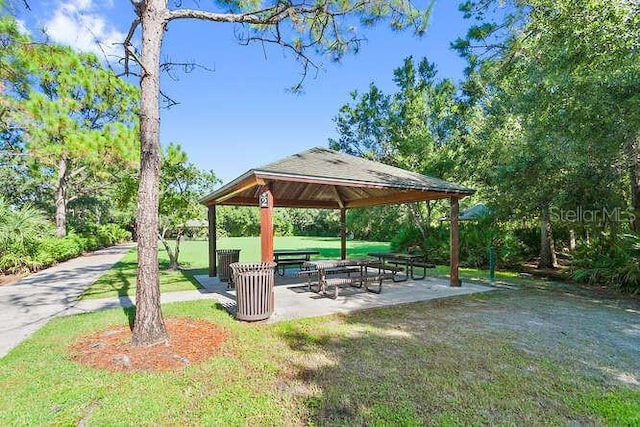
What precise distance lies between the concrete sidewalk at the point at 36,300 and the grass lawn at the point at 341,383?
736 mm

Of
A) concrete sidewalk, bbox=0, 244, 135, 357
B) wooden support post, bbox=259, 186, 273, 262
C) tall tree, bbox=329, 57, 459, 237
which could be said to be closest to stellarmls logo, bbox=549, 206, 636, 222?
tall tree, bbox=329, 57, 459, 237

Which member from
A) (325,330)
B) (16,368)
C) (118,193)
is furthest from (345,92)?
(16,368)

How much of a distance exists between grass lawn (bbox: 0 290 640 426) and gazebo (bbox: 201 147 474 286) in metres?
2.48

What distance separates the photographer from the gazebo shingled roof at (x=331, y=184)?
21.8 ft

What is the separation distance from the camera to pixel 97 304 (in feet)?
23.9

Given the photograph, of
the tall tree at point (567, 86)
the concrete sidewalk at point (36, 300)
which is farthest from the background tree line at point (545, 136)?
the concrete sidewalk at point (36, 300)

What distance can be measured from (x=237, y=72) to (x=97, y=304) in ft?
19.8

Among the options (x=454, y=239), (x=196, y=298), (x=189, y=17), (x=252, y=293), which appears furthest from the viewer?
(x=454, y=239)

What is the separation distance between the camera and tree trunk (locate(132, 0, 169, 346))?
14.9ft

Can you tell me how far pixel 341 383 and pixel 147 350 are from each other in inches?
104

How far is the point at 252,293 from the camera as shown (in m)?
5.73

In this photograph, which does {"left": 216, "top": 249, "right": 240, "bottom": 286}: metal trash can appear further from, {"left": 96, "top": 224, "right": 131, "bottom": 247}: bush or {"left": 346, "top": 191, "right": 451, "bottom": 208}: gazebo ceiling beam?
{"left": 96, "top": 224, "right": 131, "bottom": 247}: bush

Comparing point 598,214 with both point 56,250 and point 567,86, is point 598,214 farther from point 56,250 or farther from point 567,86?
point 56,250

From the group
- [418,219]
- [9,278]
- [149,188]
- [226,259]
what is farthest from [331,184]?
[9,278]
